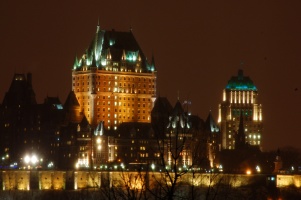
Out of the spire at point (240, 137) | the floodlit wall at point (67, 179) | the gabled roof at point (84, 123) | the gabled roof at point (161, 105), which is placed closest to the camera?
Result: the floodlit wall at point (67, 179)

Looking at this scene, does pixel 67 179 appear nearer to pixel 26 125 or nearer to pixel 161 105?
pixel 26 125

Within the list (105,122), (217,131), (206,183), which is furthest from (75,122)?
(206,183)

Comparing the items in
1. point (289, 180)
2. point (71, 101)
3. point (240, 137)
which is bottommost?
point (289, 180)

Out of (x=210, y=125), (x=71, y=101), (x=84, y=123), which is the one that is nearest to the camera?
(x=84, y=123)

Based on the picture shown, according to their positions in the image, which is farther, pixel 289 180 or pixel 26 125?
pixel 26 125

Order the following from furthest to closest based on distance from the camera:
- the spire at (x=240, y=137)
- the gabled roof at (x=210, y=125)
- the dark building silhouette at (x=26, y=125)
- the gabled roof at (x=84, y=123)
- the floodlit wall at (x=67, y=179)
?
1. the gabled roof at (x=210, y=125)
2. the spire at (x=240, y=137)
3. the dark building silhouette at (x=26, y=125)
4. the gabled roof at (x=84, y=123)
5. the floodlit wall at (x=67, y=179)

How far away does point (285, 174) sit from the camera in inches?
6156

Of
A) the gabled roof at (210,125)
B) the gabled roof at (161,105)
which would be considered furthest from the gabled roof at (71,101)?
the gabled roof at (210,125)

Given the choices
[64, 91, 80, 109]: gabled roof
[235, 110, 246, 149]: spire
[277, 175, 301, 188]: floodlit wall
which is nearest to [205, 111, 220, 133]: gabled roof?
[235, 110, 246, 149]: spire

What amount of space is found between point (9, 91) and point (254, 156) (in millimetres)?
50135

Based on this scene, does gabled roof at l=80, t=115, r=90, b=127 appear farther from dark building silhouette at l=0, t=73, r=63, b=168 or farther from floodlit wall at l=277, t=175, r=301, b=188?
floodlit wall at l=277, t=175, r=301, b=188

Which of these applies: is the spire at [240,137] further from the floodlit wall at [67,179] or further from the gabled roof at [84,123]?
the floodlit wall at [67,179]

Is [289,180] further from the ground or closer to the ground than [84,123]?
closer to the ground

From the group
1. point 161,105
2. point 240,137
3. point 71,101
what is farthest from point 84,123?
point 240,137
